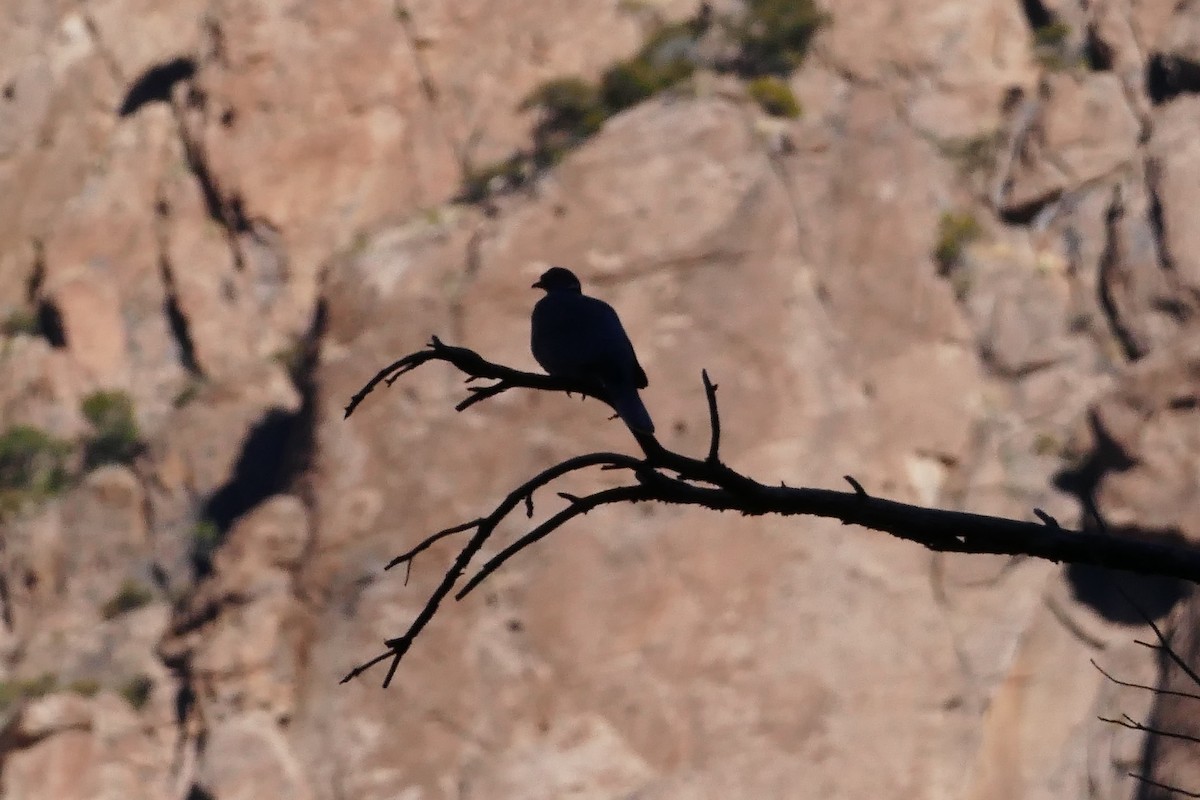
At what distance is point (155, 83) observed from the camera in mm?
41875

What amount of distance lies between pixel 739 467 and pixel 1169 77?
39.3 feet

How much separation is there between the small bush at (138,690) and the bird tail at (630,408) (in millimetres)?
21196

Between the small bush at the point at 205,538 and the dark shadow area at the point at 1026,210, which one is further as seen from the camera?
the small bush at the point at 205,538

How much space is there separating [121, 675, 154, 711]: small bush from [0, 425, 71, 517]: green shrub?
26.1 feet

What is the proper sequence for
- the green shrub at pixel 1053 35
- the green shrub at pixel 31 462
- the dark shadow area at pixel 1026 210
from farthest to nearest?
1. the green shrub at pixel 31 462
2. the green shrub at pixel 1053 35
3. the dark shadow area at pixel 1026 210

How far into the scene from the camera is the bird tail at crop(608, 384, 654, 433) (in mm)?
5305

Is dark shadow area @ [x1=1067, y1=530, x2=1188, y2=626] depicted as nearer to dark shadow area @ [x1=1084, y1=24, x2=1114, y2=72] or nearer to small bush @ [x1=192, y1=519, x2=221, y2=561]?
dark shadow area @ [x1=1084, y1=24, x2=1114, y2=72]

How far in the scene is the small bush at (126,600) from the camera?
29.2m

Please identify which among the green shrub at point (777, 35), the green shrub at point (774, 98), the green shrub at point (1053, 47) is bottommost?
the green shrub at point (1053, 47)

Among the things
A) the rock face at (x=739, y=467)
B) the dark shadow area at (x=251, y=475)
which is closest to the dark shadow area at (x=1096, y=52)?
the rock face at (x=739, y=467)

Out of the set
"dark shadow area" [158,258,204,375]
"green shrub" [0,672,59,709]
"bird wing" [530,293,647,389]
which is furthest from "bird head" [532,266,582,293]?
"dark shadow area" [158,258,204,375]

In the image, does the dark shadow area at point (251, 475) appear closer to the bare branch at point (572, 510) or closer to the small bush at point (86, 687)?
the small bush at point (86, 687)

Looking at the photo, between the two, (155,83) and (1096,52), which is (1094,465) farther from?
(155,83)

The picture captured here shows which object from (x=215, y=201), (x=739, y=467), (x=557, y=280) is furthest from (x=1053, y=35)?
(x=557, y=280)
